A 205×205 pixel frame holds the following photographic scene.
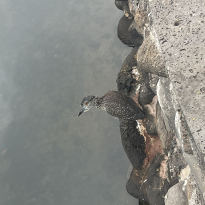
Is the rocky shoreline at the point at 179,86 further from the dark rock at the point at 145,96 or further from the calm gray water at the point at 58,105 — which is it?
the calm gray water at the point at 58,105

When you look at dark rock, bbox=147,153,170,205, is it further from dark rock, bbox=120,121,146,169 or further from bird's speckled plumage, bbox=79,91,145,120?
bird's speckled plumage, bbox=79,91,145,120

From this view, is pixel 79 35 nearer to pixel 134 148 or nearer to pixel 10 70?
pixel 10 70

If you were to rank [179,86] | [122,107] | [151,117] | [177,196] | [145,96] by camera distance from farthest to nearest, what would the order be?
[145,96], [151,117], [122,107], [177,196], [179,86]

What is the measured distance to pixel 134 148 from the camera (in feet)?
10.1

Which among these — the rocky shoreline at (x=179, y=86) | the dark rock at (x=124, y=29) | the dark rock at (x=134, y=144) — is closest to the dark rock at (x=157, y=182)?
the rocky shoreline at (x=179, y=86)

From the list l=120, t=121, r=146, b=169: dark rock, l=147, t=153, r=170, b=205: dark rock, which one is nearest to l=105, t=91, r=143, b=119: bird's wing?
l=120, t=121, r=146, b=169: dark rock

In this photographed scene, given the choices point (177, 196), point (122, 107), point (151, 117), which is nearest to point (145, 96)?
point (151, 117)

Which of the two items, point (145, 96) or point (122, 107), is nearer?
point (122, 107)

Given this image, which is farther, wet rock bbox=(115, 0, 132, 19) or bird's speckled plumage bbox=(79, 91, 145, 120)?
wet rock bbox=(115, 0, 132, 19)

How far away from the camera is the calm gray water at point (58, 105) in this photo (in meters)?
3.55

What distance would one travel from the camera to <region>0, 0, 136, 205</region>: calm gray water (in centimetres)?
355

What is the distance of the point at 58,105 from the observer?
3.97 m

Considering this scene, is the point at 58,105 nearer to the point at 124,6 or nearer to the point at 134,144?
the point at 134,144

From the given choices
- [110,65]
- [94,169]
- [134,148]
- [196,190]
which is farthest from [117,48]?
[196,190]
